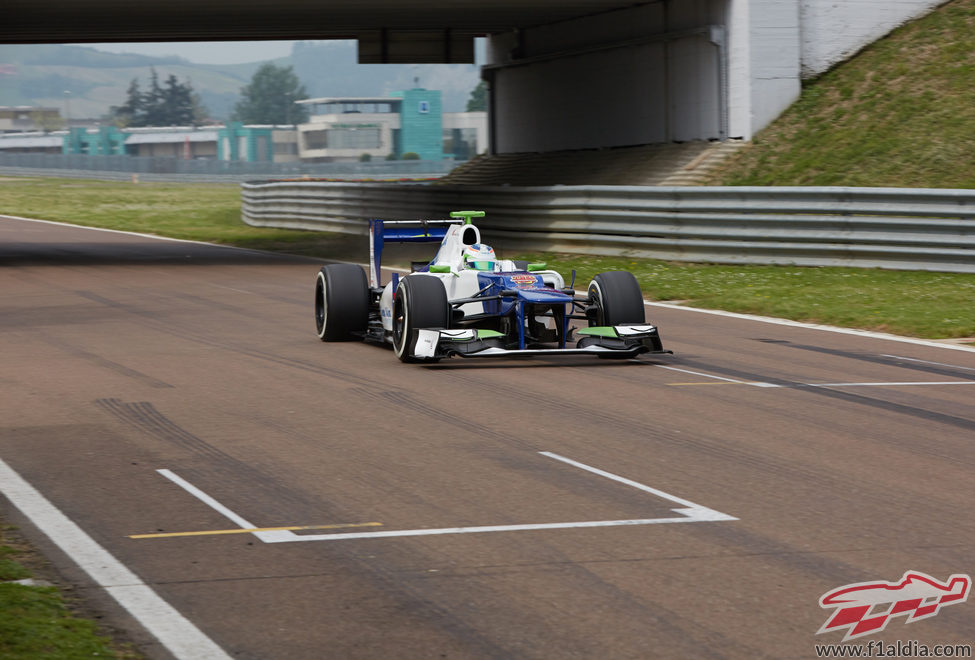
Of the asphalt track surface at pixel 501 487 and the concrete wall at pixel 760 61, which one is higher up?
the concrete wall at pixel 760 61

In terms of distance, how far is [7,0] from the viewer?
26.0 metres

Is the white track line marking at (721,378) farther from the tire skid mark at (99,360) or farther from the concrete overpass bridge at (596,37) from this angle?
the concrete overpass bridge at (596,37)

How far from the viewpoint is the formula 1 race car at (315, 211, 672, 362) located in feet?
40.6

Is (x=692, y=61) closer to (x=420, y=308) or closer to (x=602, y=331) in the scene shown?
(x=602, y=331)

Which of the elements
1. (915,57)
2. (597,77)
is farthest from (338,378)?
(597,77)

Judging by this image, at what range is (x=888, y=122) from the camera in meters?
26.7

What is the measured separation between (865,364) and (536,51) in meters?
26.0

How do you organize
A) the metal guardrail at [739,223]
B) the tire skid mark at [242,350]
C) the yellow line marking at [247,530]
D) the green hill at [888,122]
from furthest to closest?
the green hill at [888,122], the metal guardrail at [739,223], the tire skid mark at [242,350], the yellow line marking at [247,530]

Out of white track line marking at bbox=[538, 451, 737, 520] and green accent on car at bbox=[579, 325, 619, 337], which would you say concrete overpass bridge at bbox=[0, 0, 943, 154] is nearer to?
green accent on car at bbox=[579, 325, 619, 337]

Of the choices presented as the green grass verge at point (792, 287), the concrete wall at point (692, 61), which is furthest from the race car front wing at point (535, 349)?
the concrete wall at point (692, 61)

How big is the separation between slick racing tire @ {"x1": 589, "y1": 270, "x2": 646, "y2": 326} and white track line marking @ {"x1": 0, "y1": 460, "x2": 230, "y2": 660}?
6342 millimetres

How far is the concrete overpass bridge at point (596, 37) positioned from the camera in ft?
93.6

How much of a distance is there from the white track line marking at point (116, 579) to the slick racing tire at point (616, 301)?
634cm

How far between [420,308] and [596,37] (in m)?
23.1
